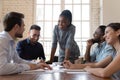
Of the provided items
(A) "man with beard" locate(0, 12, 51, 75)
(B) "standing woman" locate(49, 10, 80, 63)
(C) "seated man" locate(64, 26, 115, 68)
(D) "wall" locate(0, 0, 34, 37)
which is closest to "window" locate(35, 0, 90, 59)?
(D) "wall" locate(0, 0, 34, 37)

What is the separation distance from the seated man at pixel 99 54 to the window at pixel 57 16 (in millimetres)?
2878

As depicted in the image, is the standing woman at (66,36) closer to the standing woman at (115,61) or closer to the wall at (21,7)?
the standing woman at (115,61)

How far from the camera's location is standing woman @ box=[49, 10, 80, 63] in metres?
2.91

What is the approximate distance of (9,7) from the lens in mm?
6199

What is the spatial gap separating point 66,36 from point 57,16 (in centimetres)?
Answer: 345

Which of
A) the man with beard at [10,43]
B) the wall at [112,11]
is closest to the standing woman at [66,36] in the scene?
the man with beard at [10,43]

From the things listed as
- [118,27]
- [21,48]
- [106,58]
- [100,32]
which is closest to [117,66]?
[118,27]

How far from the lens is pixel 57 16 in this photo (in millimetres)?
6426

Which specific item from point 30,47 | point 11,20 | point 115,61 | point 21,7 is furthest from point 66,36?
point 21,7

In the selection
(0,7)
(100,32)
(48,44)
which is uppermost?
(0,7)

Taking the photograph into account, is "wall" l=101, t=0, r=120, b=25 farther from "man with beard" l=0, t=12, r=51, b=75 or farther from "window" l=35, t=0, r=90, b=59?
"man with beard" l=0, t=12, r=51, b=75

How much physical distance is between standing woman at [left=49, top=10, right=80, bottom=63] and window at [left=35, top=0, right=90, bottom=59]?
3.25 m

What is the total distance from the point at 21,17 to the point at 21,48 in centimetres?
114

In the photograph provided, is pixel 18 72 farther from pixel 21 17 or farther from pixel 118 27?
pixel 118 27
